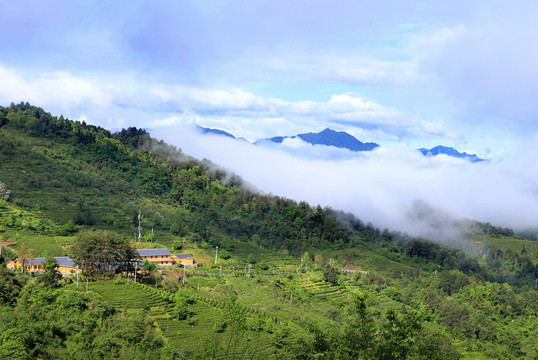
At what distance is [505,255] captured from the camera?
243 ft

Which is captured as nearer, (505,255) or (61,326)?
(61,326)

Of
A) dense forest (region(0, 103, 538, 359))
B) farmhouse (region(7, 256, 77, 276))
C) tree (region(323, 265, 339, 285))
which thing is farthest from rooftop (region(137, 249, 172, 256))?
tree (region(323, 265, 339, 285))

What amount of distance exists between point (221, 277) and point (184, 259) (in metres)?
5.74

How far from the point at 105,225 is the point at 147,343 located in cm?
2879

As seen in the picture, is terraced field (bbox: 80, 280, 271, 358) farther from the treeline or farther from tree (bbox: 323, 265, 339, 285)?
the treeline

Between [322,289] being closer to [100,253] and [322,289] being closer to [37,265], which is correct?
[100,253]

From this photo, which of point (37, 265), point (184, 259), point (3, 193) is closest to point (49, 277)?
point (37, 265)

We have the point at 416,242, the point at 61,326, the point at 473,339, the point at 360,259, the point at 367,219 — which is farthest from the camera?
the point at 367,219

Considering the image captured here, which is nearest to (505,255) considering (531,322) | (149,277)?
(531,322)

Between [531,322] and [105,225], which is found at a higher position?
[105,225]

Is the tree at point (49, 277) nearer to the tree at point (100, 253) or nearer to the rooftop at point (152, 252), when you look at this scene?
the tree at point (100, 253)

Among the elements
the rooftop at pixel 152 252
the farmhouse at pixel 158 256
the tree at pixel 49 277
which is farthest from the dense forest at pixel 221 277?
the rooftop at pixel 152 252

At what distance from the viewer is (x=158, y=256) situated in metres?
44.8

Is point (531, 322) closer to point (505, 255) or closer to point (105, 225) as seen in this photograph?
point (505, 255)
